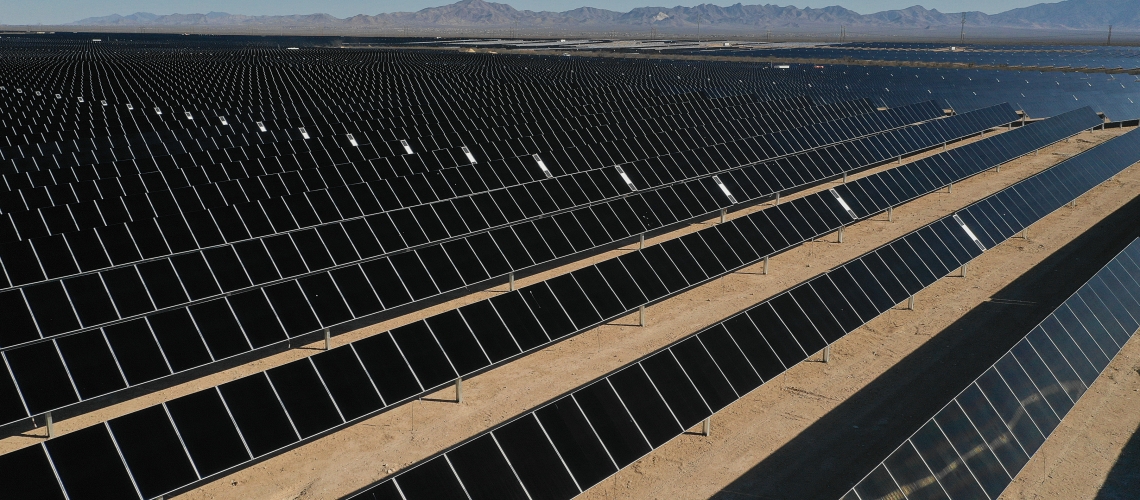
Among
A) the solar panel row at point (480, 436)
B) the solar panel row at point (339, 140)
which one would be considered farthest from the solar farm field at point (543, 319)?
the solar panel row at point (339, 140)

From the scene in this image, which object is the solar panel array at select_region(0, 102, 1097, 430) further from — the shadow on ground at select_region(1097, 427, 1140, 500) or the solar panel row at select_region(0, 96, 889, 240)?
the shadow on ground at select_region(1097, 427, 1140, 500)

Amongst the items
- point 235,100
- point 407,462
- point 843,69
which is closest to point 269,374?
point 407,462

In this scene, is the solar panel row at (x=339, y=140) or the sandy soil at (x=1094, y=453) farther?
the solar panel row at (x=339, y=140)

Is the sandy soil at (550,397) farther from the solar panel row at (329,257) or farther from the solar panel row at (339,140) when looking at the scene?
the solar panel row at (339,140)

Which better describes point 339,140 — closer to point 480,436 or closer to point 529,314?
point 529,314

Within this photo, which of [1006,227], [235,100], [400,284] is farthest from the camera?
[235,100]

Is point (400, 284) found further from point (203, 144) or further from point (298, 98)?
point (298, 98)

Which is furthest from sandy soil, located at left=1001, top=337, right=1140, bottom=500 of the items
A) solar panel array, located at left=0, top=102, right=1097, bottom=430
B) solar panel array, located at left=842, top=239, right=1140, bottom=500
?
solar panel array, located at left=0, top=102, right=1097, bottom=430

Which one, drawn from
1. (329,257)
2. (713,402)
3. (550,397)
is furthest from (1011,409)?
(329,257)
